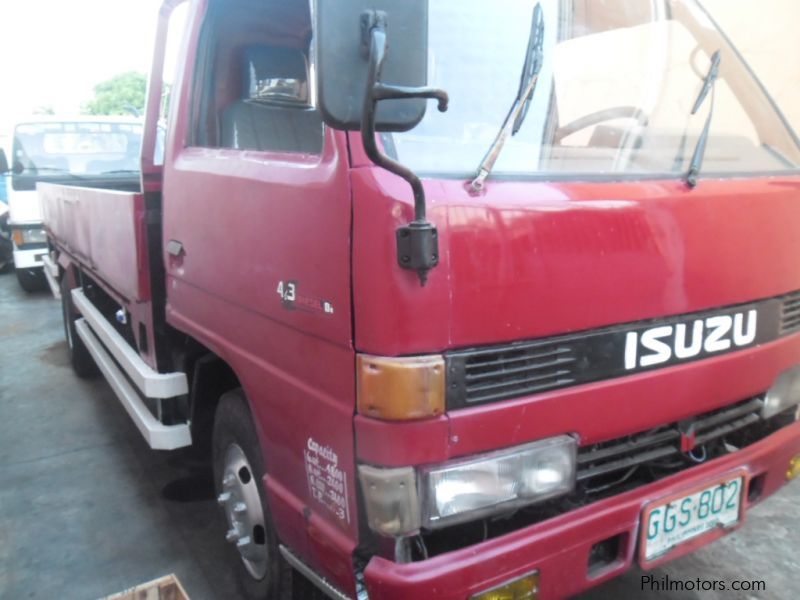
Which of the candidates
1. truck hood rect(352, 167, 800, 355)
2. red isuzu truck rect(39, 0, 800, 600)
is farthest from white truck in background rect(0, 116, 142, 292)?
truck hood rect(352, 167, 800, 355)

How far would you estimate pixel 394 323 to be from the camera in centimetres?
152

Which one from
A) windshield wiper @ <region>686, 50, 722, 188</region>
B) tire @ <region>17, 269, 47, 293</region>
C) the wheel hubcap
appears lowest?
tire @ <region>17, 269, 47, 293</region>

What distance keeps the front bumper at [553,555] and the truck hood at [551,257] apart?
0.49 metres

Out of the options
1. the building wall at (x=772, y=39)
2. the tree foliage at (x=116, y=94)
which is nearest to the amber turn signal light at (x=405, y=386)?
the building wall at (x=772, y=39)

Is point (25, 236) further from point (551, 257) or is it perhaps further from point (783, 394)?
point (783, 394)

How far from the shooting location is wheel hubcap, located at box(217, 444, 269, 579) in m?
2.37

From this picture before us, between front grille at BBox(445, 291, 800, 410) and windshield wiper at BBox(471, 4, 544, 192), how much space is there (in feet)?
1.33

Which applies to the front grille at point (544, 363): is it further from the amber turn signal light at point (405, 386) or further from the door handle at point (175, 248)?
the door handle at point (175, 248)

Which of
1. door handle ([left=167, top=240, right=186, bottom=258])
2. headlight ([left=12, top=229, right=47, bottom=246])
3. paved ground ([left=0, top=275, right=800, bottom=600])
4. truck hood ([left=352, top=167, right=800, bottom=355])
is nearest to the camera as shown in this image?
truck hood ([left=352, top=167, right=800, bottom=355])

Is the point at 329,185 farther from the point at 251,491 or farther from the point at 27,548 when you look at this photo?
the point at 27,548

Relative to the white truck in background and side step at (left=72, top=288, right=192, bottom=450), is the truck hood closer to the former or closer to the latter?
side step at (left=72, top=288, right=192, bottom=450)

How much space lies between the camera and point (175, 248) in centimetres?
263

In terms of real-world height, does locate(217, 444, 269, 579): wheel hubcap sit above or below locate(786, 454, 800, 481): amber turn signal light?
below

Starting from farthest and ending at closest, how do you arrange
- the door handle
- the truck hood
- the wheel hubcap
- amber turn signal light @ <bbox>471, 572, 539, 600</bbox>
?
the door handle, the wheel hubcap, amber turn signal light @ <bbox>471, 572, 539, 600</bbox>, the truck hood
